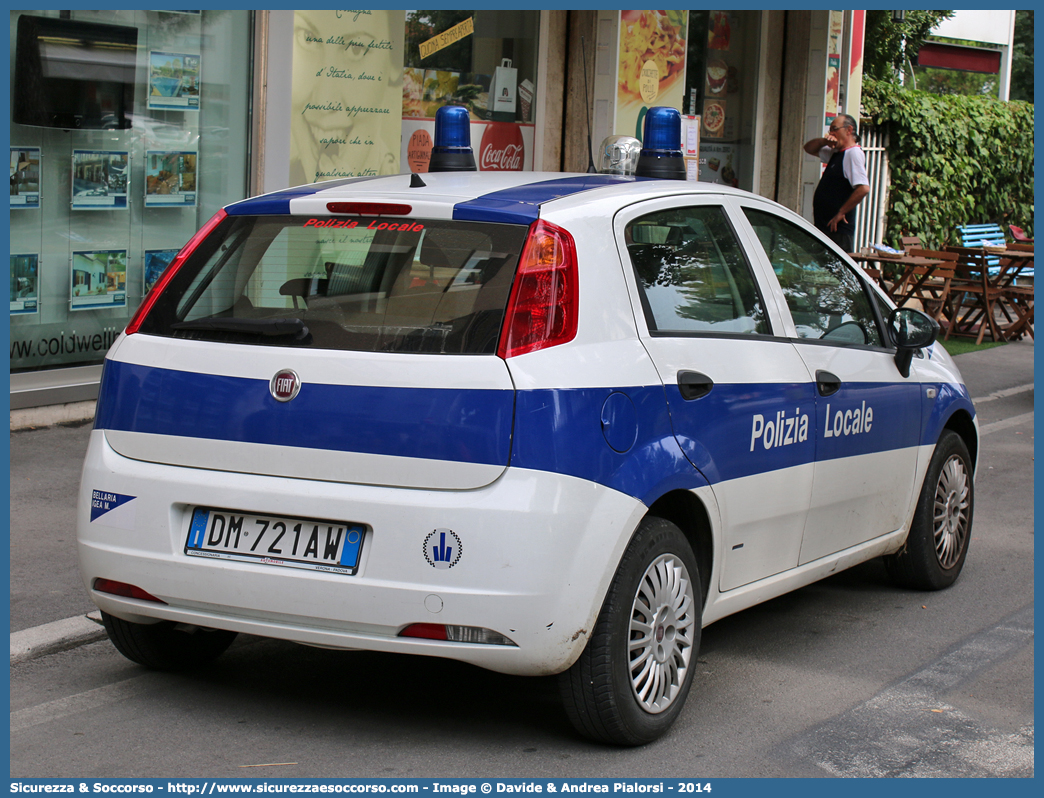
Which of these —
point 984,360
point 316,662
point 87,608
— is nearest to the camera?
point 316,662

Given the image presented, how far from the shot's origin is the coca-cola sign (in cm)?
1195

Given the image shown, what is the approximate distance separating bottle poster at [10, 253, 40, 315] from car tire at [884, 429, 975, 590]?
549 centimetres

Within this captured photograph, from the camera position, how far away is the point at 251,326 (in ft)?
12.7

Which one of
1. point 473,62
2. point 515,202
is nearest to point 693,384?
point 515,202

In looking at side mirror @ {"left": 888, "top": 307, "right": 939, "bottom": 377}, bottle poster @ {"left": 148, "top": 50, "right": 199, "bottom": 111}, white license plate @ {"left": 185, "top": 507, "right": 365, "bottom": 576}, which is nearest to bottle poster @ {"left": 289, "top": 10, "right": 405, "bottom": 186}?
bottle poster @ {"left": 148, "top": 50, "right": 199, "bottom": 111}

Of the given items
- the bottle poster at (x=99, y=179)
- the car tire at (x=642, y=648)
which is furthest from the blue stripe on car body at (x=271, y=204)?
the bottle poster at (x=99, y=179)

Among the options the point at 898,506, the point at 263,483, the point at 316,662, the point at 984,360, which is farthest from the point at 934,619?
the point at 984,360

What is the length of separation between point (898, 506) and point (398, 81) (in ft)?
20.8

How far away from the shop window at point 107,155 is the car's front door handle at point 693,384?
554 cm

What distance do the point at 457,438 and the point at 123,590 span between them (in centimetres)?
118

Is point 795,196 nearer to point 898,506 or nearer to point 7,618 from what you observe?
point 898,506

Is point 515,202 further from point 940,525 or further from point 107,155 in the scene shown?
point 107,155

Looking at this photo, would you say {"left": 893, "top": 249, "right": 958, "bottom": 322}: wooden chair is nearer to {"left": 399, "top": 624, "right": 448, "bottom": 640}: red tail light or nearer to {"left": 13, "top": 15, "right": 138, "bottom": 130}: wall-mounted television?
{"left": 13, "top": 15, "right": 138, "bottom": 130}: wall-mounted television

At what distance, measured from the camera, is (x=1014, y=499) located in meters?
7.92
